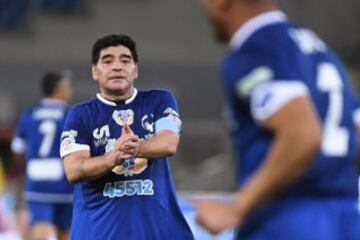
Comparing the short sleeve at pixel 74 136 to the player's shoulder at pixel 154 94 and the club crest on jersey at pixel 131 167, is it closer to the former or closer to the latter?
the club crest on jersey at pixel 131 167

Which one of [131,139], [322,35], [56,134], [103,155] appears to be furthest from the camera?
[322,35]

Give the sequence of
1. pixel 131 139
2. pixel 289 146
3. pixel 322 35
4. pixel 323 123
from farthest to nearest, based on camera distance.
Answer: pixel 322 35 < pixel 131 139 < pixel 323 123 < pixel 289 146

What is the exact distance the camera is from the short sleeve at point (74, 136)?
217 inches

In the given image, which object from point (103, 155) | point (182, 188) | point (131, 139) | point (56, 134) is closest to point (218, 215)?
point (131, 139)

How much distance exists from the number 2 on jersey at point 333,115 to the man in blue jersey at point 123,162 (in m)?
1.90

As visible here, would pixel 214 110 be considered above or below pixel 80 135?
above

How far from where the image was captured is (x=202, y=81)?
2473 centimetres

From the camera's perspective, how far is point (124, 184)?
556 cm

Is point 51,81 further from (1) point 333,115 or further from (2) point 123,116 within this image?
(1) point 333,115

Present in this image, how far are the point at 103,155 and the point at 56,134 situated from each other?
4401 millimetres

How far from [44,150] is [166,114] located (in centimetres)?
431

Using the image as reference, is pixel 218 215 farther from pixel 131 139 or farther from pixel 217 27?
pixel 131 139

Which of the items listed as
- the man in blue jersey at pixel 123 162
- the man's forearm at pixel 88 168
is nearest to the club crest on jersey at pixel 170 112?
the man in blue jersey at pixel 123 162

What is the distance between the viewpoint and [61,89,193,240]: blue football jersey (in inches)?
219
